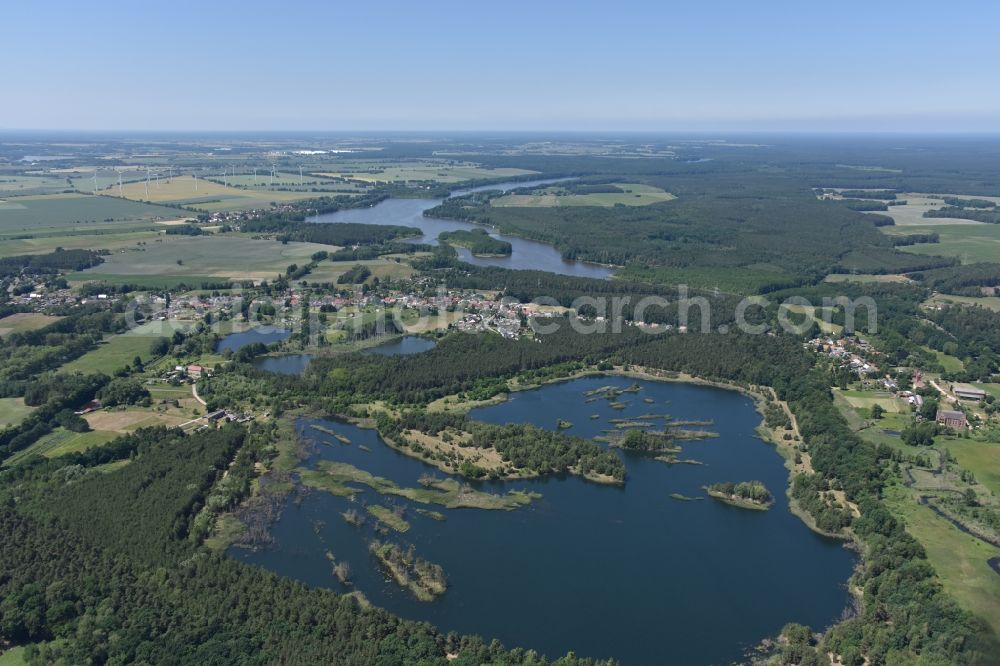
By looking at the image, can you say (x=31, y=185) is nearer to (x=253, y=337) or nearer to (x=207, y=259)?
(x=207, y=259)

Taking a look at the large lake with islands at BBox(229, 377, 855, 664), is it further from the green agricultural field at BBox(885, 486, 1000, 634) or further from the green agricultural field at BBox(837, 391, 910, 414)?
the green agricultural field at BBox(837, 391, 910, 414)

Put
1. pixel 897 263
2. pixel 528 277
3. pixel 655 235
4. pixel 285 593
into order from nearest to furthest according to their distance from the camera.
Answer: pixel 285 593 < pixel 528 277 < pixel 897 263 < pixel 655 235

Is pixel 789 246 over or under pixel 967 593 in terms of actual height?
over

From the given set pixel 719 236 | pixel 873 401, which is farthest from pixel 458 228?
pixel 873 401

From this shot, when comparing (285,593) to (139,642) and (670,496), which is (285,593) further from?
(670,496)

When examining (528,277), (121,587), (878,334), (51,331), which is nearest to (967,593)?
(121,587)

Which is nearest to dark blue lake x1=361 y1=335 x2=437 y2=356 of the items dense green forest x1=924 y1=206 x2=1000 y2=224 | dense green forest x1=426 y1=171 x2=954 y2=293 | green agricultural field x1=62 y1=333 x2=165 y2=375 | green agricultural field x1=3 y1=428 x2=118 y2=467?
green agricultural field x1=62 y1=333 x2=165 y2=375
